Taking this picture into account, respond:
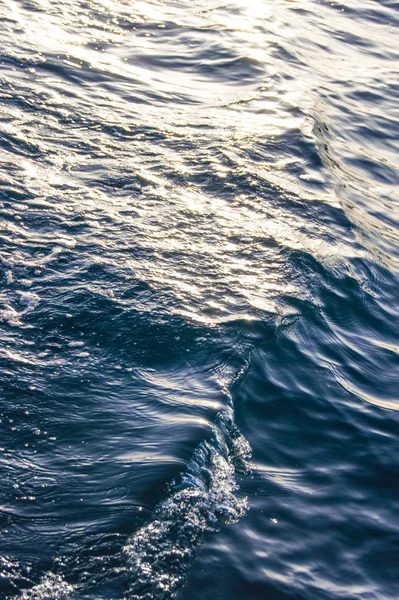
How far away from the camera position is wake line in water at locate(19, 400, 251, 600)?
3.58 metres

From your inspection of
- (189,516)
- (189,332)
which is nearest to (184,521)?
(189,516)

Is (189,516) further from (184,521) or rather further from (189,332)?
(189,332)

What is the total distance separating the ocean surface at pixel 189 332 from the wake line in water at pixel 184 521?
1cm

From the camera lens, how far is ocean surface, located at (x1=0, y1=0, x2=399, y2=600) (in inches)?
155

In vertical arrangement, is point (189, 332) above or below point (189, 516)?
above

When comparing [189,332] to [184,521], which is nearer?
[184,521]

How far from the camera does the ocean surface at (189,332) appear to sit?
3.94 m

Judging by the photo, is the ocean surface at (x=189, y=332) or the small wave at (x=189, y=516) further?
the ocean surface at (x=189, y=332)

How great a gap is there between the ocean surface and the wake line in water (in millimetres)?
12

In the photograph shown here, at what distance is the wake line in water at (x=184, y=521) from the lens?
3580mm

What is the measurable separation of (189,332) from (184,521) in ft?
5.62

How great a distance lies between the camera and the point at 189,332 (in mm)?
5402

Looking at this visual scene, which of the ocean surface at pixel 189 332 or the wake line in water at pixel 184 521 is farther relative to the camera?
the ocean surface at pixel 189 332

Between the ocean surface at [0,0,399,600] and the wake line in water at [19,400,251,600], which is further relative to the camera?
the ocean surface at [0,0,399,600]
